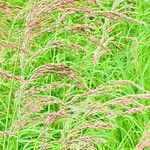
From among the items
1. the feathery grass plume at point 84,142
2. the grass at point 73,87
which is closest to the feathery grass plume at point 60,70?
the grass at point 73,87

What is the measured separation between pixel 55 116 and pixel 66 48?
0.28m

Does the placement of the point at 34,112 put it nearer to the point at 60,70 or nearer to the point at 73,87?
the point at 60,70

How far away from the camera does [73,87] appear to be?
8.55 ft

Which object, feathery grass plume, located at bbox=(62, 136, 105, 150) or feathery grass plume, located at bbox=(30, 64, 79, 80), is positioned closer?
feathery grass plume, located at bbox=(62, 136, 105, 150)

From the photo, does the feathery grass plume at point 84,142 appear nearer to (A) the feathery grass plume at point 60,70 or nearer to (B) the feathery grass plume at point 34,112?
(B) the feathery grass plume at point 34,112

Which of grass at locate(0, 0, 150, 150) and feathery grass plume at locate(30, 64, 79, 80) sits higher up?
feathery grass plume at locate(30, 64, 79, 80)

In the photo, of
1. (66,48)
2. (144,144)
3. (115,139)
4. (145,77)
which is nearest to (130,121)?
(115,139)

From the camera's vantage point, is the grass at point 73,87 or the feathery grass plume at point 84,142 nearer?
the feathery grass plume at point 84,142

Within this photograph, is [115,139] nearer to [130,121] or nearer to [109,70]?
[130,121]

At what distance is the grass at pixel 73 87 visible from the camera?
1.73m

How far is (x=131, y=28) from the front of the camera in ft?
12.4

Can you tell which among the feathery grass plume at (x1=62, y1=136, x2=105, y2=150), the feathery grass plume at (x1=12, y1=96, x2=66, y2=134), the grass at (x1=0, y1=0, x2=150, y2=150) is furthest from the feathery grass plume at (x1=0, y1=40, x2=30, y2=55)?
the feathery grass plume at (x1=62, y1=136, x2=105, y2=150)

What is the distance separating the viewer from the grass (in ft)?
5.66

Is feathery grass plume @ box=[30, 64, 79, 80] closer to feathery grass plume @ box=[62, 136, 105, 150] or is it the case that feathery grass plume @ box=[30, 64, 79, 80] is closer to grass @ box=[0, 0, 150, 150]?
grass @ box=[0, 0, 150, 150]
